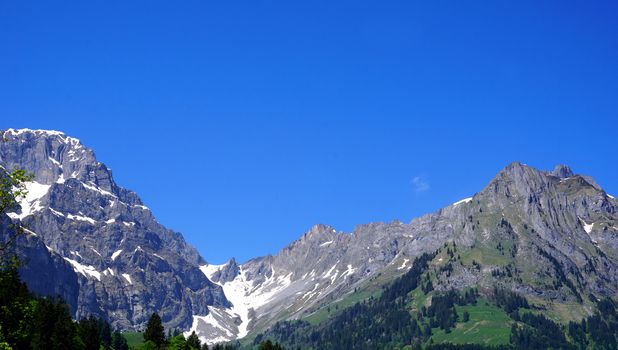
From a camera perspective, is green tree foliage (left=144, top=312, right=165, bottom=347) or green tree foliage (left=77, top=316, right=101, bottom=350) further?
green tree foliage (left=144, top=312, right=165, bottom=347)

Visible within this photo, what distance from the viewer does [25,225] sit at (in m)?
35.5

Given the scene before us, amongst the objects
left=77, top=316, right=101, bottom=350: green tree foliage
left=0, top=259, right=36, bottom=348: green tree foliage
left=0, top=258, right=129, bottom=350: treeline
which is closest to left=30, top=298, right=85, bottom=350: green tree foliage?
left=0, top=258, right=129, bottom=350: treeline

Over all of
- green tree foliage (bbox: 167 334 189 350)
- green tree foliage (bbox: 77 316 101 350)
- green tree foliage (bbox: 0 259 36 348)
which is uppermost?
green tree foliage (bbox: 77 316 101 350)

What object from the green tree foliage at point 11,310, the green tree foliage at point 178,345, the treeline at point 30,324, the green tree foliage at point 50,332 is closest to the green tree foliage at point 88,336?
the treeline at point 30,324

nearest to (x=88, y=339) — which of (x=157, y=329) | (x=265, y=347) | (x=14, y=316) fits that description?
(x=157, y=329)

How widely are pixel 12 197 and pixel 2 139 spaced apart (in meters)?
3.02

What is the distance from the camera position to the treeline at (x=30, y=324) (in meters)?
35.7

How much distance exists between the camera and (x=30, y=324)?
40.1m

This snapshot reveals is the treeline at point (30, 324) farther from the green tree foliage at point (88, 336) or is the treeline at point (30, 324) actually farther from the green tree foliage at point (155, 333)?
the green tree foliage at point (155, 333)

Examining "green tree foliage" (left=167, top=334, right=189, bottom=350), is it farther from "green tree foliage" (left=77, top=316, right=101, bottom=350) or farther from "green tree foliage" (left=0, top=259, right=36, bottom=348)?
"green tree foliage" (left=0, top=259, right=36, bottom=348)

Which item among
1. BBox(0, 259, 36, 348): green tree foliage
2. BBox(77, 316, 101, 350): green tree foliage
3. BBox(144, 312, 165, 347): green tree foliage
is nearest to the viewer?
BBox(0, 259, 36, 348): green tree foliage

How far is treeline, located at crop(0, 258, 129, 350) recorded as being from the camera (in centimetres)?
3566

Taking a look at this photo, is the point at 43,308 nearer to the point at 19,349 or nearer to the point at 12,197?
the point at 19,349

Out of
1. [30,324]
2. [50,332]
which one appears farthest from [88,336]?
[30,324]
